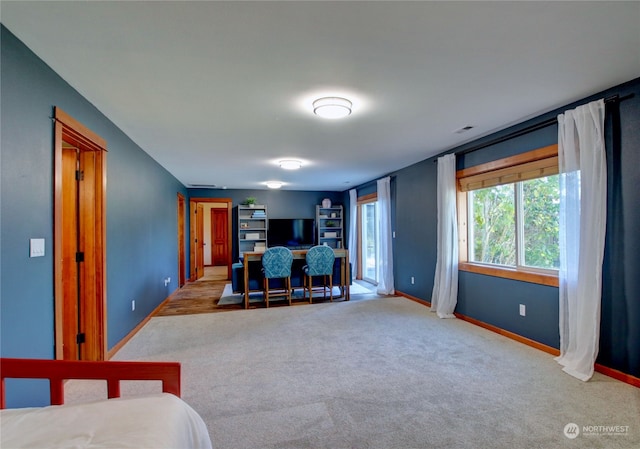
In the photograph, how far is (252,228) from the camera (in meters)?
8.39

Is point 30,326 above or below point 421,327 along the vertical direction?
above

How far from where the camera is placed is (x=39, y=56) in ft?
6.47

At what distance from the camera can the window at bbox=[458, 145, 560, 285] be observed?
3225 mm

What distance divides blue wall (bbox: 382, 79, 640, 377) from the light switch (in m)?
4.23

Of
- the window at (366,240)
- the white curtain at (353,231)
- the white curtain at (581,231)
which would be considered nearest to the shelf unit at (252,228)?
the white curtain at (353,231)

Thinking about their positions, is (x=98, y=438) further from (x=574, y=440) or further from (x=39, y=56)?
(x=574, y=440)

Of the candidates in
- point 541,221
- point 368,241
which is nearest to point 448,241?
point 541,221

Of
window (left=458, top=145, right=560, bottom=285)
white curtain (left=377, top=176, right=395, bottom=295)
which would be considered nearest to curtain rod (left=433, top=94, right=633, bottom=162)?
window (left=458, top=145, right=560, bottom=285)

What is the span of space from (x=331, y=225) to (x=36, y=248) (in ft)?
24.0

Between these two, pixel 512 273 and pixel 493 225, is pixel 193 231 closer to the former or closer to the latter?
pixel 493 225

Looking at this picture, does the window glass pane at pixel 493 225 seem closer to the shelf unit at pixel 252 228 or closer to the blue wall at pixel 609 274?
the blue wall at pixel 609 274

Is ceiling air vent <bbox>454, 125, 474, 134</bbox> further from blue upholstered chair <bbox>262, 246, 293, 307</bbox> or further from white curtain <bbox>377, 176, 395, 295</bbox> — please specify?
blue upholstered chair <bbox>262, 246, 293, 307</bbox>

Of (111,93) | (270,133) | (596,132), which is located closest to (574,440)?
(596,132)

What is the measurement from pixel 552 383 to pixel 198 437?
268 centimetres
